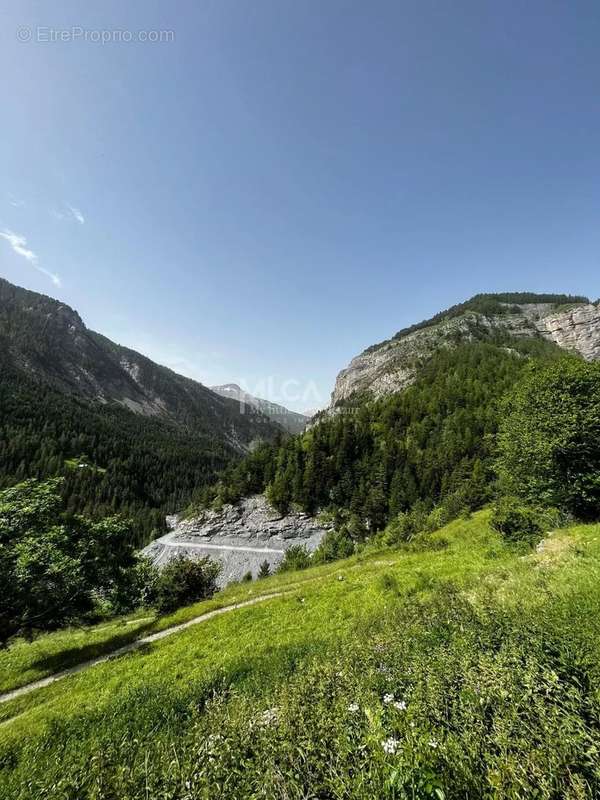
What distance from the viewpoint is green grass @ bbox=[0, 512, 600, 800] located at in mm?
3771

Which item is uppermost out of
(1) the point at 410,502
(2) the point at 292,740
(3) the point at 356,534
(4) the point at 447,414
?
(4) the point at 447,414

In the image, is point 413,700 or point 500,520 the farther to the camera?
point 500,520

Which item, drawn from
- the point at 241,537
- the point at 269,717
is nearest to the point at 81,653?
the point at 269,717

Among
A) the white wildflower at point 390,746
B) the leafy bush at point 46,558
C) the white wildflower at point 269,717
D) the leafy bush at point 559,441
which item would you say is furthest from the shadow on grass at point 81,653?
the leafy bush at point 559,441

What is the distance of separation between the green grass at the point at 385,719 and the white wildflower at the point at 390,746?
1.6 inches

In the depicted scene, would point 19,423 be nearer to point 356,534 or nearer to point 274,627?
point 356,534

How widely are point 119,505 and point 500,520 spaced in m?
188

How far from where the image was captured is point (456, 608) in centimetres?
955

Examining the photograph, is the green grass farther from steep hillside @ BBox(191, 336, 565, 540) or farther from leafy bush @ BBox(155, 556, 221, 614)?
steep hillside @ BBox(191, 336, 565, 540)

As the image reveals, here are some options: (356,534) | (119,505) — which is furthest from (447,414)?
(119,505)

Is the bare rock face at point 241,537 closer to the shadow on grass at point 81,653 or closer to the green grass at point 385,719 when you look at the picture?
the shadow on grass at point 81,653

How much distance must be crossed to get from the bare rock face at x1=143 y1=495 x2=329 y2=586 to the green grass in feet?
281

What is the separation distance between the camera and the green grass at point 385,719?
12.4ft

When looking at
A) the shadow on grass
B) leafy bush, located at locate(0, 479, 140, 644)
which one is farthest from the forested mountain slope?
leafy bush, located at locate(0, 479, 140, 644)
